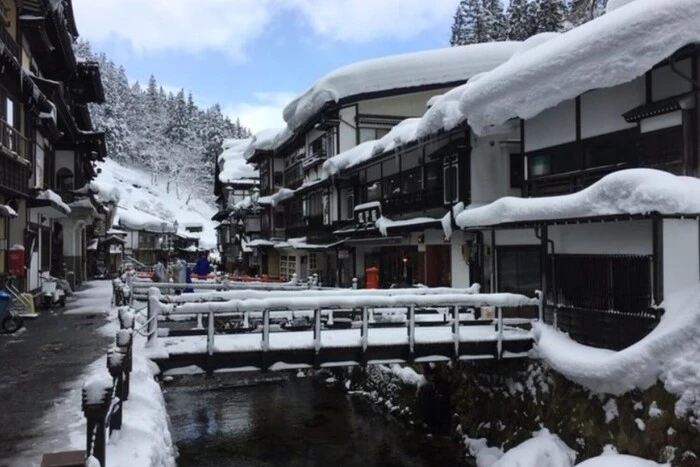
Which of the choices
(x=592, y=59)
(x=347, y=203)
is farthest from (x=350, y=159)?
(x=592, y=59)

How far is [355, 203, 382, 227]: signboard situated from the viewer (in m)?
27.7

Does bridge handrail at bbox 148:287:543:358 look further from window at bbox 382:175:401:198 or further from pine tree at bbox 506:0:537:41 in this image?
pine tree at bbox 506:0:537:41

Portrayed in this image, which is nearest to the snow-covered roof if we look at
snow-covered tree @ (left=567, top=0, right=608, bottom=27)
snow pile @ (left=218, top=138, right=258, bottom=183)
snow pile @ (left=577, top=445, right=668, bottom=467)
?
snow pile @ (left=218, top=138, right=258, bottom=183)

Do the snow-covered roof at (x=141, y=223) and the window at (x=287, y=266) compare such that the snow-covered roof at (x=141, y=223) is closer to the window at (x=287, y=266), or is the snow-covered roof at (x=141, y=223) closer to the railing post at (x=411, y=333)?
the window at (x=287, y=266)

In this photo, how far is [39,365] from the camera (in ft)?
38.9

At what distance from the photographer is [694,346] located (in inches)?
395

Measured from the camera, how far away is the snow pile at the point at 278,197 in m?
42.5

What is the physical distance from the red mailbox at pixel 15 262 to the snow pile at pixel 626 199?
16375 millimetres

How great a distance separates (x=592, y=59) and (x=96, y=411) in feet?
39.6

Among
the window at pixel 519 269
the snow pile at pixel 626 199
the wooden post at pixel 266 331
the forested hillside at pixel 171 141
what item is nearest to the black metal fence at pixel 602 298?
the window at pixel 519 269

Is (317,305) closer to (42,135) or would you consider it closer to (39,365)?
(39,365)

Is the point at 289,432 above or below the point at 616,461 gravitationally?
below

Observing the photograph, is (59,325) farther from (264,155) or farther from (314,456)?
(264,155)

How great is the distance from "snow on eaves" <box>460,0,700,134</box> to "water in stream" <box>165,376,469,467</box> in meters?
9.54
